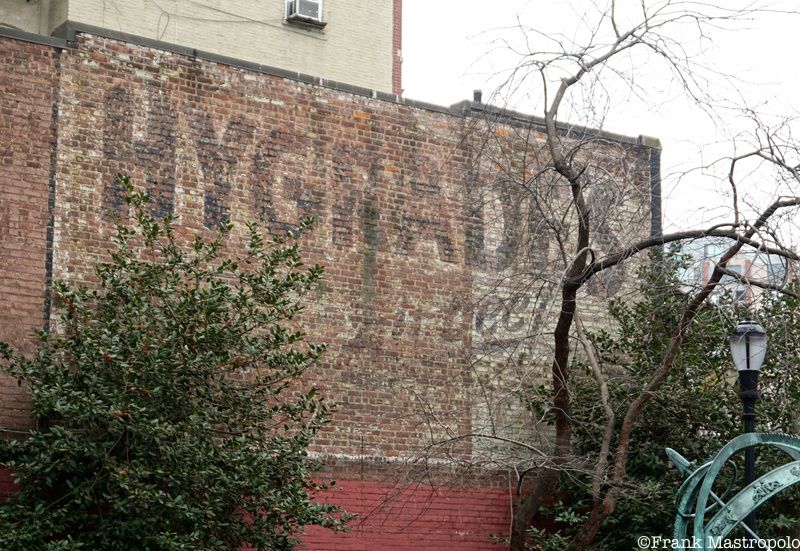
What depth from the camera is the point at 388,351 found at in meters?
18.0

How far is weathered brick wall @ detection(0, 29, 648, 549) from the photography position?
16.0m

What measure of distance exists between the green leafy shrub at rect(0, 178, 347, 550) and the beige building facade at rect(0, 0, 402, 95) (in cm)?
852

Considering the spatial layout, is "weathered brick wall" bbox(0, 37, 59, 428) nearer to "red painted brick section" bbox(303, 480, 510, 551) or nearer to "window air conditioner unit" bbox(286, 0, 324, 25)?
"red painted brick section" bbox(303, 480, 510, 551)

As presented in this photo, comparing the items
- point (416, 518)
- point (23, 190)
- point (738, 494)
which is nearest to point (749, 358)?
point (738, 494)

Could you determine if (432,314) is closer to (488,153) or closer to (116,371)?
(488,153)

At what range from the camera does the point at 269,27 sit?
80.9 feet

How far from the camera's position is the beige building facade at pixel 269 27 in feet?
75.5

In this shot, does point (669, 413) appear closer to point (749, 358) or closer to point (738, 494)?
point (749, 358)

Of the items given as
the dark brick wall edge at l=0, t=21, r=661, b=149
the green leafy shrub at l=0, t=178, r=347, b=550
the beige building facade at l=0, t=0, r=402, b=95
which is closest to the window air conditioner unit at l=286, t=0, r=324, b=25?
the beige building facade at l=0, t=0, r=402, b=95

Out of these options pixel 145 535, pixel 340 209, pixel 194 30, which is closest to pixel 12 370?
pixel 145 535

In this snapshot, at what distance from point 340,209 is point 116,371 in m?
4.79

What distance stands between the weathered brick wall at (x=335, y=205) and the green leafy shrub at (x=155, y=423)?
1067mm

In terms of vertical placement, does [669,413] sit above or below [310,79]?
below

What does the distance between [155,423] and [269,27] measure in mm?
12508
